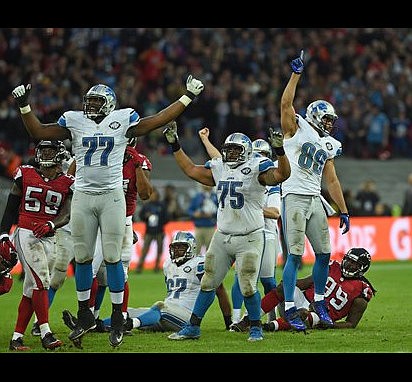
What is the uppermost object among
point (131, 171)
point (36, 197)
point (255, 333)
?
point (131, 171)

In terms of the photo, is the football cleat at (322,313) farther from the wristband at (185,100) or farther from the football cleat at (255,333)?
the wristband at (185,100)

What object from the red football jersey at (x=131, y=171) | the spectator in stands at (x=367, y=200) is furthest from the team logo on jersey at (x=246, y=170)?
the spectator in stands at (x=367, y=200)

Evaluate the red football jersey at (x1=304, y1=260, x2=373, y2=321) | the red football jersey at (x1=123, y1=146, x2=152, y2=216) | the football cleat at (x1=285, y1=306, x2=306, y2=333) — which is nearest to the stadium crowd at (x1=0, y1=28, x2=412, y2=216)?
the red football jersey at (x1=123, y1=146, x2=152, y2=216)

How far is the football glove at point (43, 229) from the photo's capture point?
912 cm

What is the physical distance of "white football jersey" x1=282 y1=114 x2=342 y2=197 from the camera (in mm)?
10547

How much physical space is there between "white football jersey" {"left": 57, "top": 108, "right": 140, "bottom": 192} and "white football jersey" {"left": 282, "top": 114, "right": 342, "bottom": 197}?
2.06m

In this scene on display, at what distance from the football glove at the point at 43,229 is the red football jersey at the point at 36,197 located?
0.26 ft

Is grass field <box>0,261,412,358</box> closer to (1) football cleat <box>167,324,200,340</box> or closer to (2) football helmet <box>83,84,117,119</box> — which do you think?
(1) football cleat <box>167,324,200,340</box>

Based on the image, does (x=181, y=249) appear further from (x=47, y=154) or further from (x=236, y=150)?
(x=47, y=154)

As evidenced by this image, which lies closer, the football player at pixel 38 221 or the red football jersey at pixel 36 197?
the football player at pixel 38 221

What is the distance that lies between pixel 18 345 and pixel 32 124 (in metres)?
1.92

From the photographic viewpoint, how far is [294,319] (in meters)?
10.2

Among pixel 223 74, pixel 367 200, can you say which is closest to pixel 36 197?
pixel 367 200

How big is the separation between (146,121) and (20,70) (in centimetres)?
Answer: 1474
